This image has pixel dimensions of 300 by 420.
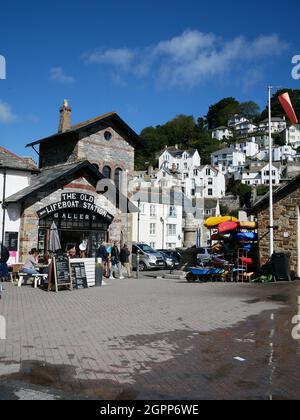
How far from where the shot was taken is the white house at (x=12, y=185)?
20797 millimetres

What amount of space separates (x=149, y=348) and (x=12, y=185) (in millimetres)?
16326

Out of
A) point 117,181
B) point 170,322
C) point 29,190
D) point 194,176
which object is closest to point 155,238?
point 117,181

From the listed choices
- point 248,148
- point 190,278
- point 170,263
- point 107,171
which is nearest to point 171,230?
point 170,263

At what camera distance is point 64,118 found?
94.5 ft

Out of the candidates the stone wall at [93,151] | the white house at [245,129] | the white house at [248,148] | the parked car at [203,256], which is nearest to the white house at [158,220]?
the parked car at [203,256]

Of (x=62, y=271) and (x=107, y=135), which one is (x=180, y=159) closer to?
(x=107, y=135)

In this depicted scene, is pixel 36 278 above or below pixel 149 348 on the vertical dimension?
above

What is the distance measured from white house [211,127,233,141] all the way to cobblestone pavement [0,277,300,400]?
155705mm

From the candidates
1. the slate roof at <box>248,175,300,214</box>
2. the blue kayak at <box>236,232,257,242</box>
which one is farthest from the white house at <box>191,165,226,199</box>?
the blue kayak at <box>236,232,257,242</box>

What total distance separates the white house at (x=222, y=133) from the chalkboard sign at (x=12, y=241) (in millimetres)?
147925

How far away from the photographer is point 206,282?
1859cm

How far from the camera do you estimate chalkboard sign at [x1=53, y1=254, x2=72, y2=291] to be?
15242 millimetres

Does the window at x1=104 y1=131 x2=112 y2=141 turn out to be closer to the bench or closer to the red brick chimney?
the red brick chimney
